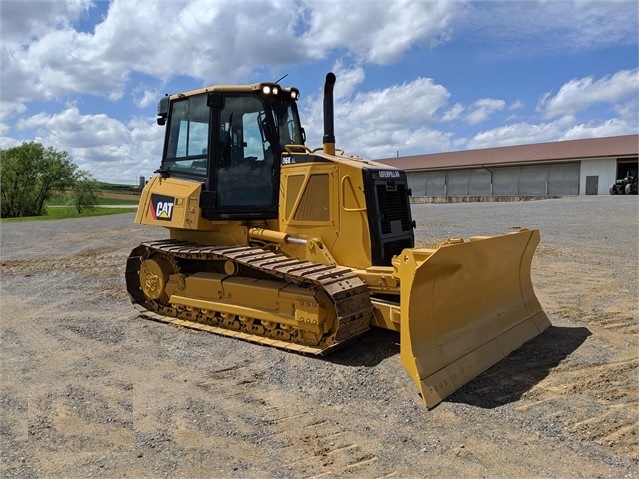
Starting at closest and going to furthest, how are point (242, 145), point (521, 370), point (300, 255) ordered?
point (521, 370), point (300, 255), point (242, 145)

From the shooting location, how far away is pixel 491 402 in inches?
173

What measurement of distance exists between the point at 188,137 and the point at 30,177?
40111mm

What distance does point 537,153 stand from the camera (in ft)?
138

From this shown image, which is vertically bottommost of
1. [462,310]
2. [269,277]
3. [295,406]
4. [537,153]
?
[295,406]

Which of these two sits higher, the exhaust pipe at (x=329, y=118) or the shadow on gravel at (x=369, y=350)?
the exhaust pipe at (x=329, y=118)

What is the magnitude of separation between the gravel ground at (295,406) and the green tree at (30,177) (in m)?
38.5

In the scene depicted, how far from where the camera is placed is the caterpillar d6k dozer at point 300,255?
5.14m

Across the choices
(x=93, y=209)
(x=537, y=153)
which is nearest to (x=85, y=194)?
(x=93, y=209)

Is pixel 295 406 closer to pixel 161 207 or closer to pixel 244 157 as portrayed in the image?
pixel 244 157

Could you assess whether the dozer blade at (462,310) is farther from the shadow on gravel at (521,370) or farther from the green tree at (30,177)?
the green tree at (30,177)

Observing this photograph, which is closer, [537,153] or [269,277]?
[269,277]

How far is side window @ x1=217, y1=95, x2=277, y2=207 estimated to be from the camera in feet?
22.6

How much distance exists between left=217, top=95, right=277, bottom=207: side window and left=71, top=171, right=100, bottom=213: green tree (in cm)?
3554

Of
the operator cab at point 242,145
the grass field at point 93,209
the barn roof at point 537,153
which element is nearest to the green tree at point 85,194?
the grass field at point 93,209
